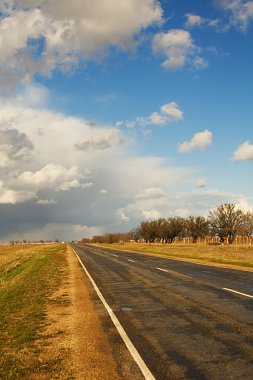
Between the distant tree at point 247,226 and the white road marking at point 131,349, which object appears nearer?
the white road marking at point 131,349

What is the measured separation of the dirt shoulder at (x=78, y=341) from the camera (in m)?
6.03

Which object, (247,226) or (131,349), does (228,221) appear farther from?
(131,349)

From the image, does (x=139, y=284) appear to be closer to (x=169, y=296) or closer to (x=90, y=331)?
(x=169, y=296)

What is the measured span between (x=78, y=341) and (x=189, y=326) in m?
2.54

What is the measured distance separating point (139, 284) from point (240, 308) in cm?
665

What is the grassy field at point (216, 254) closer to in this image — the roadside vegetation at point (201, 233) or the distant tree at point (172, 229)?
the roadside vegetation at point (201, 233)

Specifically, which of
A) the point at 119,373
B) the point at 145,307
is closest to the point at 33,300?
the point at 145,307

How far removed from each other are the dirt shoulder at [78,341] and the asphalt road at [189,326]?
638mm

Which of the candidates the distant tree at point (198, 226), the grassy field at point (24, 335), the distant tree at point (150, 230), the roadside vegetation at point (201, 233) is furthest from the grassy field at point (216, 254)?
the distant tree at point (150, 230)

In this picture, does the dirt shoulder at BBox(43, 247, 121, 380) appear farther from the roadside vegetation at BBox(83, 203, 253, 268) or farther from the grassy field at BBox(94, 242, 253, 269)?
the roadside vegetation at BBox(83, 203, 253, 268)

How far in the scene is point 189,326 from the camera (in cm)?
872

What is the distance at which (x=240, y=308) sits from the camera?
10.7 m

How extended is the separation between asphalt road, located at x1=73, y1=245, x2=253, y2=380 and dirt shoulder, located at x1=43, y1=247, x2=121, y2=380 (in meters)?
0.64

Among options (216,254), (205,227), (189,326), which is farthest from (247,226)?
(189,326)
